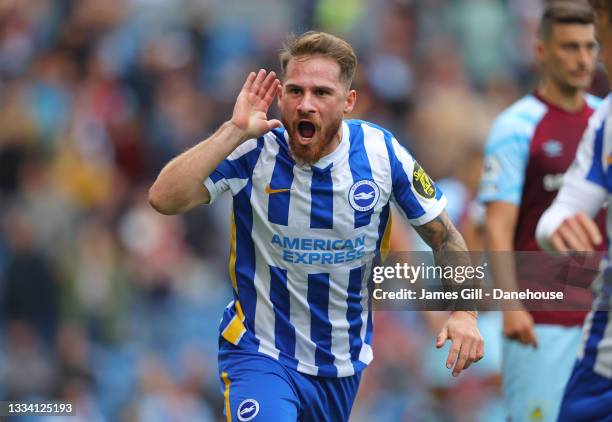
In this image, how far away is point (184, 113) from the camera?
1288cm

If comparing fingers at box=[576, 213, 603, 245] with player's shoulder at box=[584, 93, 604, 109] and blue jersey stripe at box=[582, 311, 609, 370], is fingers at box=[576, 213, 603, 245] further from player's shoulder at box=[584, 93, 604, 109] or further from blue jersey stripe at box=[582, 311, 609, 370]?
player's shoulder at box=[584, 93, 604, 109]

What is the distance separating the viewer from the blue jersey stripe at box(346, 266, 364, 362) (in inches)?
233

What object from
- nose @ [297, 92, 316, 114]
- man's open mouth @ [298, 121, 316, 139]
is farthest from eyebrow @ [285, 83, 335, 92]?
man's open mouth @ [298, 121, 316, 139]

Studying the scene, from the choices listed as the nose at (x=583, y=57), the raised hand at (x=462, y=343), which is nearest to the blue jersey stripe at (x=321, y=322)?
the raised hand at (x=462, y=343)

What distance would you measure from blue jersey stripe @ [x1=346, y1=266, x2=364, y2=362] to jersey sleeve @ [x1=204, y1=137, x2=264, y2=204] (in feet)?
2.25

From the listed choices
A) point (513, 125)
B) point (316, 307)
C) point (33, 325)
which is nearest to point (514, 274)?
point (513, 125)

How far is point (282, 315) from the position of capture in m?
5.86

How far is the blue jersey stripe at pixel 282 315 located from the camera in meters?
5.84

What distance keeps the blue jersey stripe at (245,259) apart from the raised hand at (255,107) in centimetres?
41

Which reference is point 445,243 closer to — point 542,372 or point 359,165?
point 359,165

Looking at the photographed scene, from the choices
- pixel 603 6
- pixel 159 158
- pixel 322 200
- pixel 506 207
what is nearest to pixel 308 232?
pixel 322 200

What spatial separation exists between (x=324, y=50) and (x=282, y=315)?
127 centimetres

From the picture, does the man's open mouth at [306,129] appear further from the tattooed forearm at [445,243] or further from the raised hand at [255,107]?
the tattooed forearm at [445,243]

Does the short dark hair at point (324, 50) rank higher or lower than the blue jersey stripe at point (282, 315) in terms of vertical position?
higher
